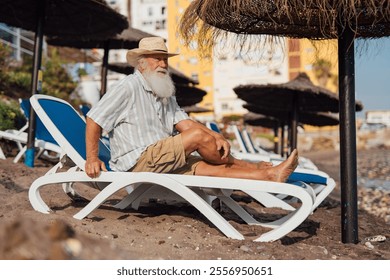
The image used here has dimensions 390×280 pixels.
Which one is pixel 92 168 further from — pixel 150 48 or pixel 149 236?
pixel 150 48

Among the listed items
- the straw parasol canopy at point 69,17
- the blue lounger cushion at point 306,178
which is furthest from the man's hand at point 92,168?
the straw parasol canopy at point 69,17

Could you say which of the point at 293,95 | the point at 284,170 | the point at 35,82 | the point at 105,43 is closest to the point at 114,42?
the point at 105,43

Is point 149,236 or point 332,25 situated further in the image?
point 332,25

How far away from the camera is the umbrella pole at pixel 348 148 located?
3.92 metres

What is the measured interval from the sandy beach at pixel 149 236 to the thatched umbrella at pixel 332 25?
49 centimetres

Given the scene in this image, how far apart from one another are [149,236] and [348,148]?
5.38 feet

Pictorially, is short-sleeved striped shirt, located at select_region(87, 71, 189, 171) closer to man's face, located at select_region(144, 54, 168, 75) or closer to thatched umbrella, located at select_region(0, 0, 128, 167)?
man's face, located at select_region(144, 54, 168, 75)

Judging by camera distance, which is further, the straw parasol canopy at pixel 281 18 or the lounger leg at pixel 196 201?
the straw parasol canopy at pixel 281 18

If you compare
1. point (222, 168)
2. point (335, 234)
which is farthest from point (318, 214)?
point (222, 168)

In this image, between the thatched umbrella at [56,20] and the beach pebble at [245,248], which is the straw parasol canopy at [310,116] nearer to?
the thatched umbrella at [56,20]

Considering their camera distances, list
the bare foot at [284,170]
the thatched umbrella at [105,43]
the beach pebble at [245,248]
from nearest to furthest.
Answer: the beach pebble at [245,248]
the bare foot at [284,170]
the thatched umbrella at [105,43]

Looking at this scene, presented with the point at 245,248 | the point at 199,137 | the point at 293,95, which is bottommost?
the point at 245,248

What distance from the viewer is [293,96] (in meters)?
11.5

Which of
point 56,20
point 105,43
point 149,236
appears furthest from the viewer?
point 105,43
